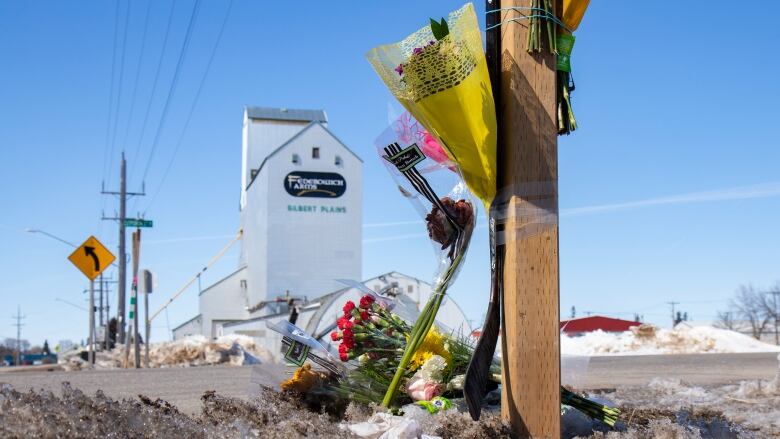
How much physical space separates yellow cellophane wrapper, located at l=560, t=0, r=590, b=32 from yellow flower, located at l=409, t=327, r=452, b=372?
174 centimetres

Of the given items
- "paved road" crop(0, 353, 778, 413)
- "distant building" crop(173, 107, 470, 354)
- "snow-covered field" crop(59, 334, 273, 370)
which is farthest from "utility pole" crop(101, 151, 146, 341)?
"paved road" crop(0, 353, 778, 413)

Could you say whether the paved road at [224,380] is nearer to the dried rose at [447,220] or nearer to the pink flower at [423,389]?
the pink flower at [423,389]

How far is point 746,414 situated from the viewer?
20.4ft

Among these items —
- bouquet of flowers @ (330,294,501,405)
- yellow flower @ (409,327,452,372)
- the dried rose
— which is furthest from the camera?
yellow flower @ (409,327,452,372)

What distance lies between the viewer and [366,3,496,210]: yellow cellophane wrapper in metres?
3.86

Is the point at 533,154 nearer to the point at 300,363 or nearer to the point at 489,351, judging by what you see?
the point at 489,351

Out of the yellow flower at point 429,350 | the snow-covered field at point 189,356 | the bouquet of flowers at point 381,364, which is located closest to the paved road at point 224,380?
the bouquet of flowers at point 381,364

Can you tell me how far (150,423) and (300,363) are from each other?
1.71 metres

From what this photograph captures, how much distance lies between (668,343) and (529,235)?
21216mm

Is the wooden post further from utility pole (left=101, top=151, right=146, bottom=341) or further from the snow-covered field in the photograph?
utility pole (left=101, top=151, right=146, bottom=341)

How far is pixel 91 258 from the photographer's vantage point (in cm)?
2172

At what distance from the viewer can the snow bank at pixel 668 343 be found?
76.5 ft

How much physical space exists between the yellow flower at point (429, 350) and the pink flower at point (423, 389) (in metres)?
0.15

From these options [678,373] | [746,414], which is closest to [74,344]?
[678,373]
